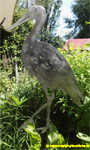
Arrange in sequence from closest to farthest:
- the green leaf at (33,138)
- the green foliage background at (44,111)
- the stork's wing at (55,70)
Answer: the stork's wing at (55,70), the green leaf at (33,138), the green foliage background at (44,111)

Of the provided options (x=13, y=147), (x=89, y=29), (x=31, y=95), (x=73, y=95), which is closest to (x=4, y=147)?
(x=13, y=147)

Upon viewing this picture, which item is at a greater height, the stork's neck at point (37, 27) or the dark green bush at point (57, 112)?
the stork's neck at point (37, 27)

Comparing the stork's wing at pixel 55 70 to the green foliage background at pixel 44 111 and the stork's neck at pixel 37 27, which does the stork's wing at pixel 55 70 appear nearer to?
the stork's neck at pixel 37 27

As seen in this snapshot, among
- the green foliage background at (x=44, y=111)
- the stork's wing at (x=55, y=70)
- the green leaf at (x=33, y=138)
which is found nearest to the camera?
the stork's wing at (x=55, y=70)

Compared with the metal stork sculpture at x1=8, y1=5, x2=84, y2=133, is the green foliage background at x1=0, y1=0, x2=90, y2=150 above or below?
below

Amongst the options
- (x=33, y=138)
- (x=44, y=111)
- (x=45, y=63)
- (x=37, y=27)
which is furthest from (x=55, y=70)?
(x=44, y=111)

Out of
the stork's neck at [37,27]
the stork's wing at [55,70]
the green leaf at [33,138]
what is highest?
the stork's neck at [37,27]

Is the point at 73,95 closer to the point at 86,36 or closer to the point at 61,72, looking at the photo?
the point at 61,72

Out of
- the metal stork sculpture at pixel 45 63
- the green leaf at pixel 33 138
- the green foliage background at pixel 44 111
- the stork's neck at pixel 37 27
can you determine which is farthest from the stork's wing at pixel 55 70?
the green leaf at pixel 33 138

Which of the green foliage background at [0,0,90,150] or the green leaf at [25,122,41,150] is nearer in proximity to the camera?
the green leaf at [25,122,41,150]

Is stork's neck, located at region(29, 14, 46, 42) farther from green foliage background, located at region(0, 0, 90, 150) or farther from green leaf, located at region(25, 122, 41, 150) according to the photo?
green leaf, located at region(25, 122, 41, 150)

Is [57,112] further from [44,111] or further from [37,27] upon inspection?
[37,27]

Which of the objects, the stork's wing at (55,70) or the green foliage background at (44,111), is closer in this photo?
the stork's wing at (55,70)

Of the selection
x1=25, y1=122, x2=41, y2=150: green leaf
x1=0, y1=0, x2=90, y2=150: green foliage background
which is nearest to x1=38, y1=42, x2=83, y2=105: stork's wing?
x1=0, y1=0, x2=90, y2=150: green foliage background
